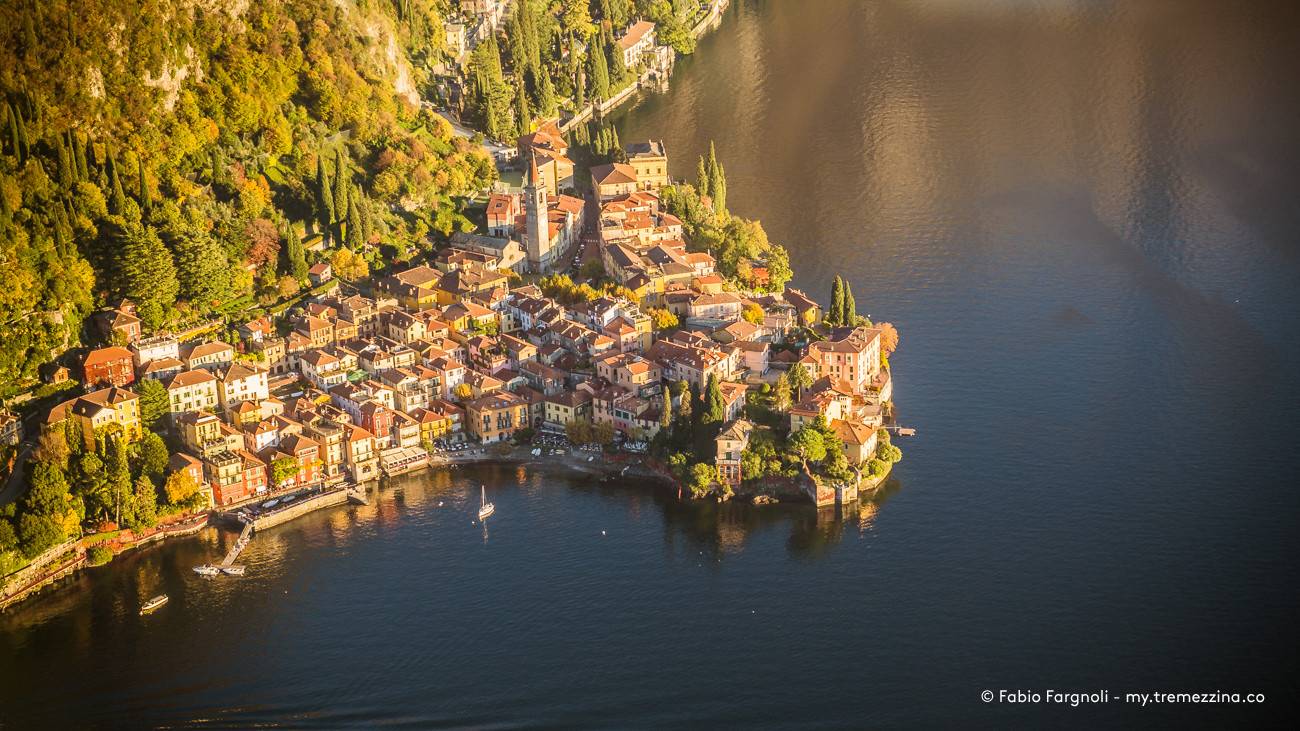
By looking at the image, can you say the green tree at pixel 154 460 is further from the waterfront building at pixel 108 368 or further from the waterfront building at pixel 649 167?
the waterfront building at pixel 649 167

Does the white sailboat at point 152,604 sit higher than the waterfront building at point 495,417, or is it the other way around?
the waterfront building at point 495,417

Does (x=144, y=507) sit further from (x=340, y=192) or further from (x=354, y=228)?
(x=340, y=192)

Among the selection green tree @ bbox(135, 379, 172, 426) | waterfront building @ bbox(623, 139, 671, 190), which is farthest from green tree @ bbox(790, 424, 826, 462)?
waterfront building @ bbox(623, 139, 671, 190)

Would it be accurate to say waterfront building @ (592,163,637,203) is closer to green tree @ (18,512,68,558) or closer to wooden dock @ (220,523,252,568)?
wooden dock @ (220,523,252,568)

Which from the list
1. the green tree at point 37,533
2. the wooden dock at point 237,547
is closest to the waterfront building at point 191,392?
the wooden dock at point 237,547

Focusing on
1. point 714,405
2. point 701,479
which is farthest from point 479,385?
point 701,479

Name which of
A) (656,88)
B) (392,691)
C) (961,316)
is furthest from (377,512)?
(656,88)
